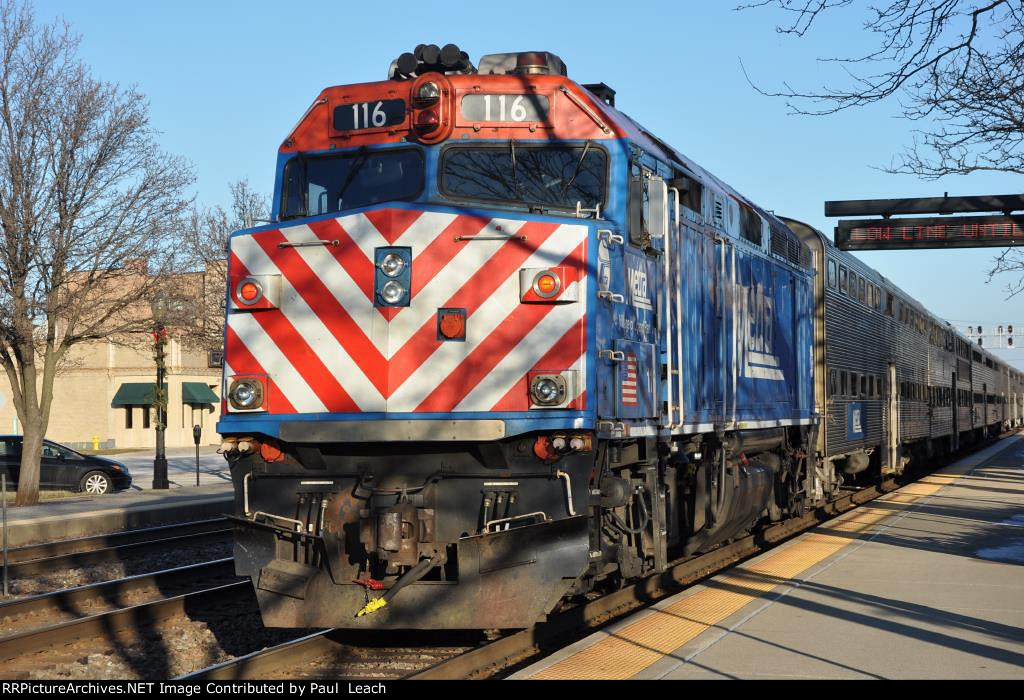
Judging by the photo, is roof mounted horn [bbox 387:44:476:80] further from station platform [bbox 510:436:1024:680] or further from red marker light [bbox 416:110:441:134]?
station platform [bbox 510:436:1024:680]

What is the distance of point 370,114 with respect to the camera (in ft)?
28.2

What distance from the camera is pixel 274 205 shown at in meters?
8.95

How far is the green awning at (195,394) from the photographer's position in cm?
5791

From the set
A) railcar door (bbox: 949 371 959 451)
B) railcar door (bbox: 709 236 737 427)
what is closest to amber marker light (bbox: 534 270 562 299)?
railcar door (bbox: 709 236 737 427)

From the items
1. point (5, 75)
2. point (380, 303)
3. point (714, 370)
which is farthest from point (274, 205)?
point (5, 75)

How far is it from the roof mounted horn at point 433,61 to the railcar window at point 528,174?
70cm

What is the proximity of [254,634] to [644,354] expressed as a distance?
157 inches

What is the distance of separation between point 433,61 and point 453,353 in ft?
7.74

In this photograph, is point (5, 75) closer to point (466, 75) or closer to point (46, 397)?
point (46, 397)

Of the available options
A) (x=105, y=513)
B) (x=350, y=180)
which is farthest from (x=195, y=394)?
(x=350, y=180)

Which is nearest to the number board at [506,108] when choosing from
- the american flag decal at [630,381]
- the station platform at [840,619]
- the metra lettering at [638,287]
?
the metra lettering at [638,287]

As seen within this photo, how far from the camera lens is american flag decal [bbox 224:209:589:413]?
25.2 feet

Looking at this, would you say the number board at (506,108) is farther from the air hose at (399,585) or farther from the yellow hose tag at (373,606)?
the yellow hose tag at (373,606)

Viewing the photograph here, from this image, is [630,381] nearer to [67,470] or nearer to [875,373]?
[875,373]
